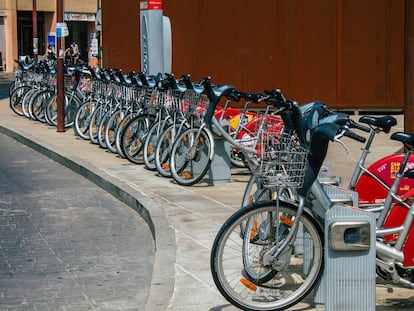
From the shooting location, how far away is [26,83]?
19.7 meters

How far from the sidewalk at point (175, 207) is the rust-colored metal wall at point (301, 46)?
3.52 metres

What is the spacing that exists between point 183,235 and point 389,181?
2.07 meters

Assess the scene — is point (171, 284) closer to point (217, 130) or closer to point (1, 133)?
point (217, 130)

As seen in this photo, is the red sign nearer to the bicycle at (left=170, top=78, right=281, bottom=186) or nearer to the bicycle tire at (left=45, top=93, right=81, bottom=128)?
the bicycle at (left=170, top=78, right=281, bottom=186)

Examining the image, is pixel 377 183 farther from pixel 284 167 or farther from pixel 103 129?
pixel 103 129

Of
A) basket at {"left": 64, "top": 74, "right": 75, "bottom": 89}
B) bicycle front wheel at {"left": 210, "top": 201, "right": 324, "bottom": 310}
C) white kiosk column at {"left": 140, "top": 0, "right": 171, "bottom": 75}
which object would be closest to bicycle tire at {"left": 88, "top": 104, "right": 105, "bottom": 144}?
white kiosk column at {"left": 140, "top": 0, "right": 171, "bottom": 75}

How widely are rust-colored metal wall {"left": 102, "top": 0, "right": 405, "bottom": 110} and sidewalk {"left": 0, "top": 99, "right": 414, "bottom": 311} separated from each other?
3517 millimetres

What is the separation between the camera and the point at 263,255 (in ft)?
17.5

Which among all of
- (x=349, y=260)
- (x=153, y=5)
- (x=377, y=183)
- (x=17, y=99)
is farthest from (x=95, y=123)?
(x=349, y=260)

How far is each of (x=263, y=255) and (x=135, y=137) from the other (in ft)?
22.5

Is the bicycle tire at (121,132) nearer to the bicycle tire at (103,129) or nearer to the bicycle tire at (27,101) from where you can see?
the bicycle tire at (103,129)

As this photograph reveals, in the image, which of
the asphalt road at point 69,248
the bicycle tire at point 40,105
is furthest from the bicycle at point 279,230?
the bicycle tire at point 40,105

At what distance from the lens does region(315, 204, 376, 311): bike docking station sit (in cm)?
489

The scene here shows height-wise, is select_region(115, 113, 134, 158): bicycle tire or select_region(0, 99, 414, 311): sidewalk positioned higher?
select_region(115, 113, 134, 158): bicycle tire
